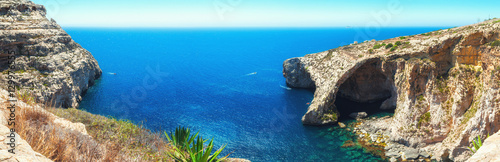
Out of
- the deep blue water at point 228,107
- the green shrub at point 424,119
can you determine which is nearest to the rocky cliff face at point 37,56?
the deep blue water at point 228,107

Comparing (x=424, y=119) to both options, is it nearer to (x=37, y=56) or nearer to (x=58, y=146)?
(x=58, y=146)

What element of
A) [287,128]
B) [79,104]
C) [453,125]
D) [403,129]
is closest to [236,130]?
[287,128]

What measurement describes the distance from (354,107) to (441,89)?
2290cm

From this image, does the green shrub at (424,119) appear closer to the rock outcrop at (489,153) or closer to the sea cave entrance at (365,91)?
the sea cave entrance at (365,91)

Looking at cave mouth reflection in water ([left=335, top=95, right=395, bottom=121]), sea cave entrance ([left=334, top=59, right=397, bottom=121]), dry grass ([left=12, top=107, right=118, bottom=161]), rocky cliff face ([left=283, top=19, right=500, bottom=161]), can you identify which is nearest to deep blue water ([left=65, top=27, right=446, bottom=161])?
rocky cliff face ([left=283, top=19, right=500, bottom=161])

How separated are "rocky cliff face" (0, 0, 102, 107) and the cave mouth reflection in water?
183 feet

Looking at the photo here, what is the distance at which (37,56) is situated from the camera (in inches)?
2331

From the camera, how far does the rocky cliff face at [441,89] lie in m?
32.3

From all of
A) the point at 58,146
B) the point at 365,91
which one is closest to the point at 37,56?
the point at 58,146

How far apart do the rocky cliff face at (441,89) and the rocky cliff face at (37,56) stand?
5164 cm

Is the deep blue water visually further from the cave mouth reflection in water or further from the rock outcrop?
the rock outcrop

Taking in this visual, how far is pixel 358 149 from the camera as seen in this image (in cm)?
4147

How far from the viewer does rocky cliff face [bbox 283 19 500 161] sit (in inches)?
1273

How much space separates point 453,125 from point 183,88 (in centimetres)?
6485
